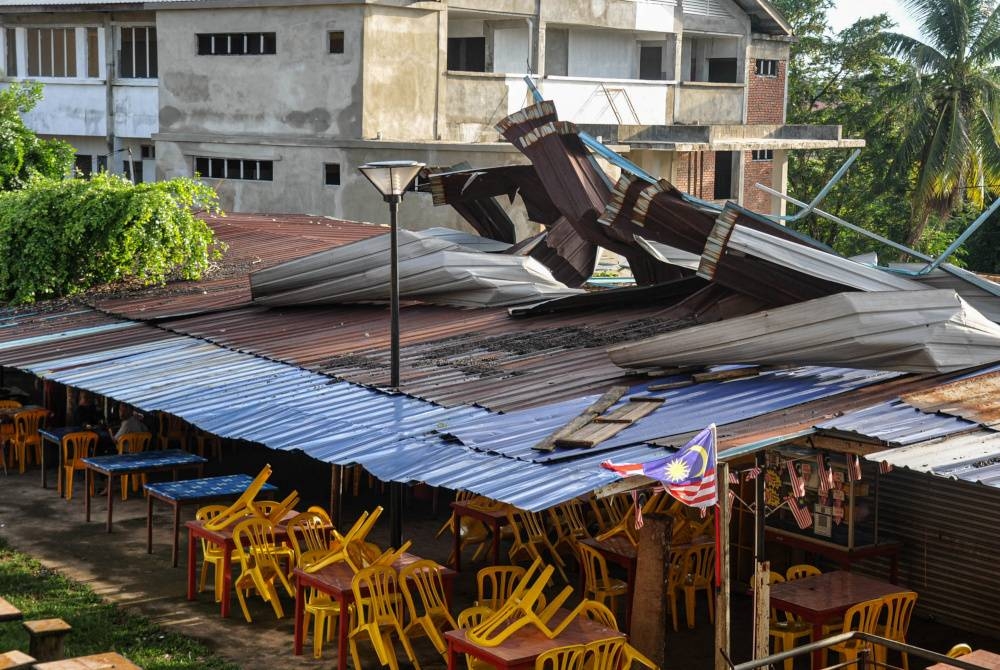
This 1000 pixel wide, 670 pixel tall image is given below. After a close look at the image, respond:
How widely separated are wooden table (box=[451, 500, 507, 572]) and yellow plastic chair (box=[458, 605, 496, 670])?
2.49 metres

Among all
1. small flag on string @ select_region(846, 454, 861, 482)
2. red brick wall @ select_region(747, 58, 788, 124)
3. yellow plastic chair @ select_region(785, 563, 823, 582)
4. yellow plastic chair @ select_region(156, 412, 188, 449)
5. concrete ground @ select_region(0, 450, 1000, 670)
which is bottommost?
concrete ground @ select_region(0, 450, 1000, 670)

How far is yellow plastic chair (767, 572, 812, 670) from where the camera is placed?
9531 mm

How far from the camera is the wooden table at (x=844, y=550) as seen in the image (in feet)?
35.9

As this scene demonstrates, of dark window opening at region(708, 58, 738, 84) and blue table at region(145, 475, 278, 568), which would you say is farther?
dark window opening at region(708, 58, 738, 84)

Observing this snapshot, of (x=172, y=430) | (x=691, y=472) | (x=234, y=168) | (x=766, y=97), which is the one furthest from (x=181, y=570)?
(x=766, y=97)

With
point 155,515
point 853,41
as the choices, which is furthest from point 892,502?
point 853,41

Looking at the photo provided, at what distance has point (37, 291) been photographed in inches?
688

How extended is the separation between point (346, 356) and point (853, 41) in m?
36.1

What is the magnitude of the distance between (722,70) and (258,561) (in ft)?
107

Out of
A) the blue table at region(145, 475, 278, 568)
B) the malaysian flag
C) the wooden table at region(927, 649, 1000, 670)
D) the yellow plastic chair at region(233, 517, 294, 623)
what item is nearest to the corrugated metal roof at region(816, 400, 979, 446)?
the malaysian flag

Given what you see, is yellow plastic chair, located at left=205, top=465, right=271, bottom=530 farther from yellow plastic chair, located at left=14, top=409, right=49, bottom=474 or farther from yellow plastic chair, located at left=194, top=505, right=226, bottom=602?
yellow plastic chair, located at left=14, top=409, right=49, bottom=474

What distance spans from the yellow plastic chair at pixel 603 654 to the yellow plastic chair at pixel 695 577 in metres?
2.36

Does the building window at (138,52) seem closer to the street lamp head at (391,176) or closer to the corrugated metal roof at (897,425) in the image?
the street lamp head at (391,176)

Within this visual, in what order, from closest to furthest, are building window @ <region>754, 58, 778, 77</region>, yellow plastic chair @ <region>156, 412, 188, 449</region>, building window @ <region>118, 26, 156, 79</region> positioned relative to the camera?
1. yellow plastic chair @ <region>156, 412, 188, 449</region>
2. building window @ <region>118, 26, 156, 79</region>
3. building window @ <region>754, 58, 778, 77</region>
